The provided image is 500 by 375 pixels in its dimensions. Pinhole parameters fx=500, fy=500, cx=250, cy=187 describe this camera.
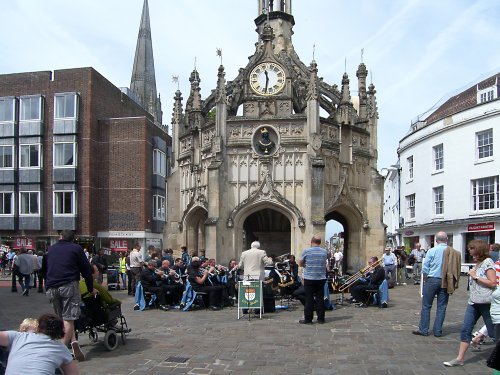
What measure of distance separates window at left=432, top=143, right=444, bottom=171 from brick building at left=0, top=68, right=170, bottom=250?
20157 mm

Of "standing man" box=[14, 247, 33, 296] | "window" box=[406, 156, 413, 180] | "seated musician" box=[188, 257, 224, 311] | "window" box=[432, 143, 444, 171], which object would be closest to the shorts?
"seated musician" box=[188, 257, 224, 311]

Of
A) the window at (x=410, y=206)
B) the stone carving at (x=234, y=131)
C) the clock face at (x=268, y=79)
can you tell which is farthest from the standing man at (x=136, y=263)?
the window at (x=410, y=206)

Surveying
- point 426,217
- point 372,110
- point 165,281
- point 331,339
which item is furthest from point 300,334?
point 426,217

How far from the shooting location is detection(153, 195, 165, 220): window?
3869cm

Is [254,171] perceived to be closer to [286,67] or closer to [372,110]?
[286,67]

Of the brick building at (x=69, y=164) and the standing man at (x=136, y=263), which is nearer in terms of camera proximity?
the standing man at (x=136, y=263)

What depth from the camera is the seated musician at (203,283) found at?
1281 centimetres

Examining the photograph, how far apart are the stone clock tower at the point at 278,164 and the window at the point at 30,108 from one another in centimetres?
1769

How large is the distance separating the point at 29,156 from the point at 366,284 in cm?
3050

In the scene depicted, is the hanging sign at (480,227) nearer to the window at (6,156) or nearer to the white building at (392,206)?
the white building at (392,206)

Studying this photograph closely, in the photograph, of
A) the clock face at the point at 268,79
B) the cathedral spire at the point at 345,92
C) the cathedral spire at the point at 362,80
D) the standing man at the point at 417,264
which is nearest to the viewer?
the clock face at the point at 268,79

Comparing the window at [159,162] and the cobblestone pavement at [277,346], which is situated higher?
the window at [159,162]

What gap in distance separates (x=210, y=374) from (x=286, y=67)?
55.1ft

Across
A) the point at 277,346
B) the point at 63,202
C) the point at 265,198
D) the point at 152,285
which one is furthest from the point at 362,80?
the point at 63,202
